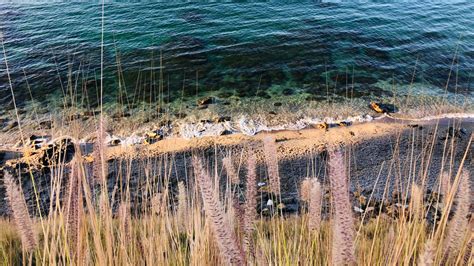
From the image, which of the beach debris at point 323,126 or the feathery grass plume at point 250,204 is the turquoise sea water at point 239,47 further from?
the feathery grass plume at point 250,204

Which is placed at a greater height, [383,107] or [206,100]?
[206,100]

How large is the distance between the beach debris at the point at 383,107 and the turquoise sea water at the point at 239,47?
4.16 ft

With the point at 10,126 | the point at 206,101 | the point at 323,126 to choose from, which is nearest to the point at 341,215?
the point at 323,126

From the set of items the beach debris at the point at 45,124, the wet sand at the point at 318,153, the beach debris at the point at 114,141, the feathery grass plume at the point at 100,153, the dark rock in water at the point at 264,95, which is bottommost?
the wet sand at the point at 318,153

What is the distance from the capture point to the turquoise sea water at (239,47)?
15.6 metres

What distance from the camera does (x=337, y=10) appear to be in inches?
904

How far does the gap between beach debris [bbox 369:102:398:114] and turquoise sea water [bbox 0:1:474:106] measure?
1.27 m

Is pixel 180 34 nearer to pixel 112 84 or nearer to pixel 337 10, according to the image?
pixel 112 84

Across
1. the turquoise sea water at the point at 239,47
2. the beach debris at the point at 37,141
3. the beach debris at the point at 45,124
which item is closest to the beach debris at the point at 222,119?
the turquoise sea water at the point at 239,47

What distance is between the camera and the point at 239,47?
18516mm

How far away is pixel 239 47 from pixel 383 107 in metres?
7.95

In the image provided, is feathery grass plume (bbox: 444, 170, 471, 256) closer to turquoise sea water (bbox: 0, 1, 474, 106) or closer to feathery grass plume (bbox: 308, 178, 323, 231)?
feathery grass plume (bbox: 308, 178, 323, 231)

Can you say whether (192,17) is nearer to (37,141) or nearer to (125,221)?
(37,141)

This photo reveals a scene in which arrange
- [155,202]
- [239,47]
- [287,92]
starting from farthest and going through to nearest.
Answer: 1. [239,47]
2. [287,92]
3. [155,202]
